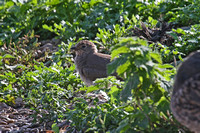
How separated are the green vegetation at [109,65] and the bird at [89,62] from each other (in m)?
0.17

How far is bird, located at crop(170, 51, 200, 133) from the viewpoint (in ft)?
10.1

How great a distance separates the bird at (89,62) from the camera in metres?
6.61

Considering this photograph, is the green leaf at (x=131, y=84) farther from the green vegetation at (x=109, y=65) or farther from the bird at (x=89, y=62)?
the bird at (x=89, y=62)

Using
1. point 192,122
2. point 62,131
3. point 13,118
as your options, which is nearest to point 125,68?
point 192,122

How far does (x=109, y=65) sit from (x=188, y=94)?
0.86 meters

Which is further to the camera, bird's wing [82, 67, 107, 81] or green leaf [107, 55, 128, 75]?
bird's wing [82, 67, 107, 81]

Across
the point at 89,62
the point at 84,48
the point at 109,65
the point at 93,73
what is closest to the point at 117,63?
the point at 109,65

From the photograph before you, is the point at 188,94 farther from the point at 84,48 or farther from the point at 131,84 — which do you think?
the point at 84,48

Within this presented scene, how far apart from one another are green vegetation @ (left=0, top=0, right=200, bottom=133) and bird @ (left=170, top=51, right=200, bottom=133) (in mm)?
371

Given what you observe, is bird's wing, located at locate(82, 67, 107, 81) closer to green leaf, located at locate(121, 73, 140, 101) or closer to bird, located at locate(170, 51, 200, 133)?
green leaf, located at locate(121, 73, 140, 101)

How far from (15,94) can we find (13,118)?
55cm

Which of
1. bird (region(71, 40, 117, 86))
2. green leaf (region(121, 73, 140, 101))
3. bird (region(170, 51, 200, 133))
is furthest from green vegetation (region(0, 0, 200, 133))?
bird (region(170, 51, 200, 133))

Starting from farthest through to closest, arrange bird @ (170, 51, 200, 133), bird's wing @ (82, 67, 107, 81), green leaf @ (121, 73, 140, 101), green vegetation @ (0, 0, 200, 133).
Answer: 1. bird's wing @ (82, 67, 107, 81)
2. green vegetation @ (0, 0, 200, 133)
3. green leaf @ (121, 73, 140, 101)
4. bird @ (170, 51, 200, 133)

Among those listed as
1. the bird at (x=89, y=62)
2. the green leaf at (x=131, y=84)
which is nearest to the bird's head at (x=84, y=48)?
the bird at (x=89, y=62)
